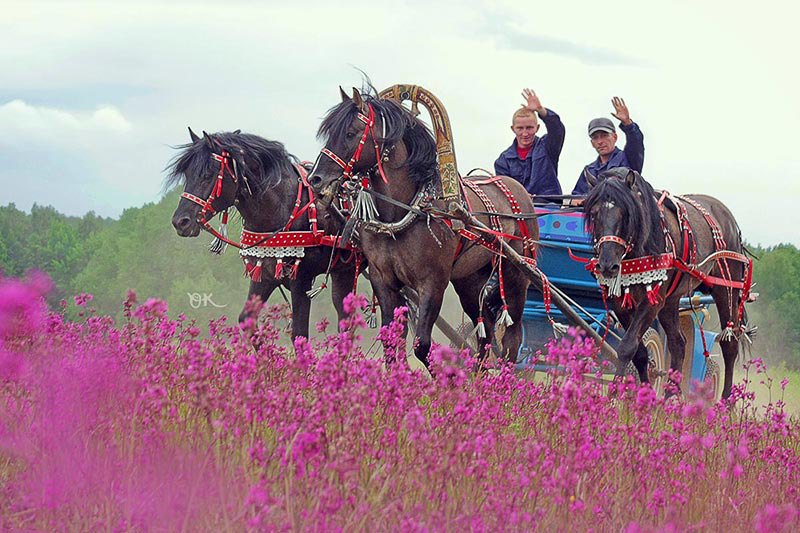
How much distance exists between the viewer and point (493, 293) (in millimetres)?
9844

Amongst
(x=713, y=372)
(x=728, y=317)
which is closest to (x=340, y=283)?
(x=728, y=317)

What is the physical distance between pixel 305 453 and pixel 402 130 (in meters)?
5.10

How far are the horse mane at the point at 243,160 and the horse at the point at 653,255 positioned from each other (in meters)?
2.54

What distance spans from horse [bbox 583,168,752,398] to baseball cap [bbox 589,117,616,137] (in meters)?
0.93

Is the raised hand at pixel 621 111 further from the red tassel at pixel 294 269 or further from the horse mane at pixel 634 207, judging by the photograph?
the red tassel at pixel 294 269

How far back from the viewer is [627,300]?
29.5 feet

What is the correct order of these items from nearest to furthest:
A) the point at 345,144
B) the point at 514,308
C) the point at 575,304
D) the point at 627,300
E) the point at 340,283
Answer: the point at 345,144
the point at 627,300
the point at 340,283
the point at 514,308
the point at 575,304

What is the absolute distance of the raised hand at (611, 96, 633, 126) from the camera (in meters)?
9.98

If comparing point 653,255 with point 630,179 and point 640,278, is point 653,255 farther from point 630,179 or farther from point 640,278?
point 630,179

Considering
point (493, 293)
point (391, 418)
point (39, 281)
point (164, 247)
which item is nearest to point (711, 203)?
point (493, 293)

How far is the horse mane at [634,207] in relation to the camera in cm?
861

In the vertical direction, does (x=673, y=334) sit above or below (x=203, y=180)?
below

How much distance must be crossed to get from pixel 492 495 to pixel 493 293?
19.8 feet

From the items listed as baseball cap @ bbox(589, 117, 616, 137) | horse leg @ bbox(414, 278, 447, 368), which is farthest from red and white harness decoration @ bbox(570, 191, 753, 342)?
horse leg @ bbox(414, 278, 447, 368)
